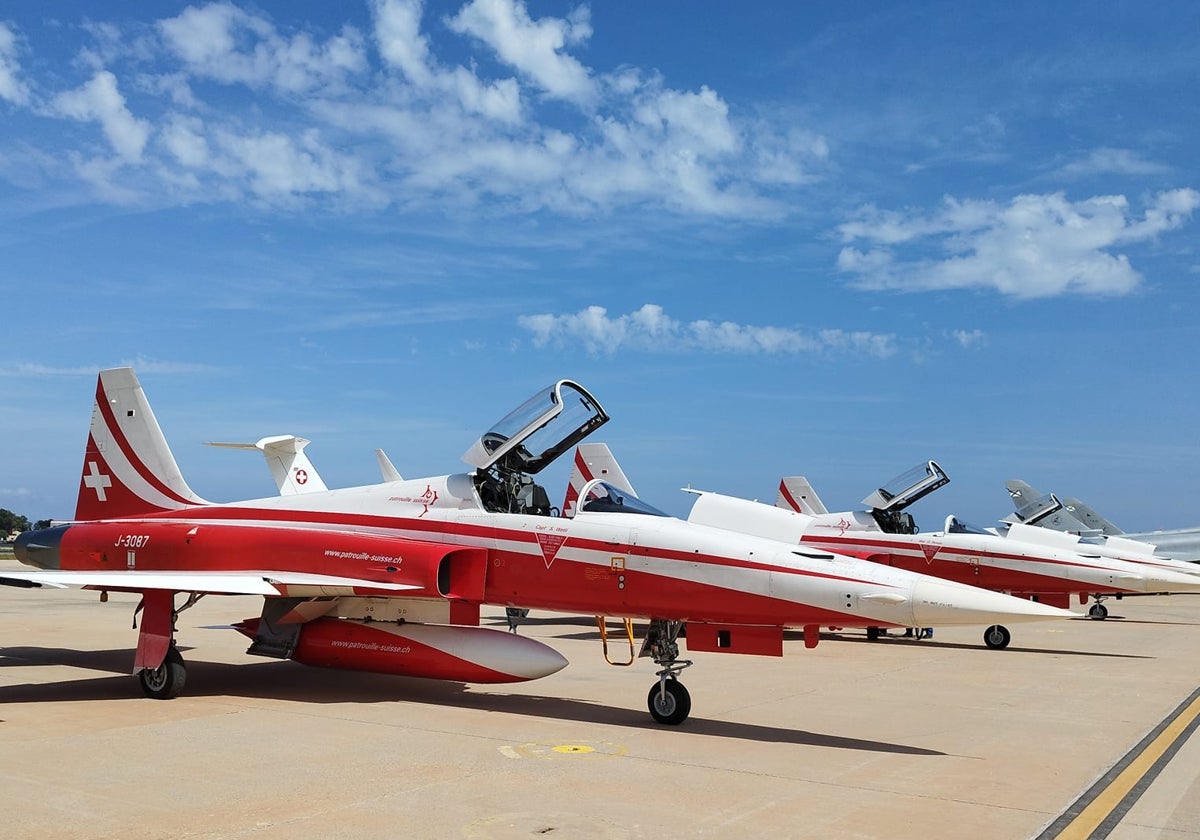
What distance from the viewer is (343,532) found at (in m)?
10.9

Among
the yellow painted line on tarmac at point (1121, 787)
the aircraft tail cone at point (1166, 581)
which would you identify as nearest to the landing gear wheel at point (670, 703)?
the yellow painted line on tarmac at point (1121, 787)

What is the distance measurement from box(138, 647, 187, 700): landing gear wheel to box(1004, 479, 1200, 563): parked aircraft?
66.1 ft

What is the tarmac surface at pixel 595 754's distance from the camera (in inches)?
220

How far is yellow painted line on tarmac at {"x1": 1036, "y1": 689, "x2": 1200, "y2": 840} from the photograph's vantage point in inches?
220

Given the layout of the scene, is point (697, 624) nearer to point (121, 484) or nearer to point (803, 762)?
point (803, 762)

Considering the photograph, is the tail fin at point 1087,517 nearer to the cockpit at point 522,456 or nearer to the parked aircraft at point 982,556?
the parked aircraft at point 982,556

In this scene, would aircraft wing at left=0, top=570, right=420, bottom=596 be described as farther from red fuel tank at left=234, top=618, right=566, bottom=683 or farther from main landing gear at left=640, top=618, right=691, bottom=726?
main landing gear at left=640, top=618, right=691, bottom=726

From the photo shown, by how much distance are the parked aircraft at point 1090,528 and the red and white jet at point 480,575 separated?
55.6 ft

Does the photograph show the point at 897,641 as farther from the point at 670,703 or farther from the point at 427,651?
the point at 427,651

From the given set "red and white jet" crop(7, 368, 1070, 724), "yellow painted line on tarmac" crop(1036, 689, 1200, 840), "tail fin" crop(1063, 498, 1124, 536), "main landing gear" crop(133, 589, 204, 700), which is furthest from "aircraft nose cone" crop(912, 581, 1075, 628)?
"tail fin" crop(1063, 498, 1124, 536)

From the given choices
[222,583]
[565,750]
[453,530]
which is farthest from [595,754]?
[222,583]

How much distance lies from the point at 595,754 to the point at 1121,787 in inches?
146

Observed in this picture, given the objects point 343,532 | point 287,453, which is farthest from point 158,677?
point 287,453

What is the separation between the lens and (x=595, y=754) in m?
7.46
